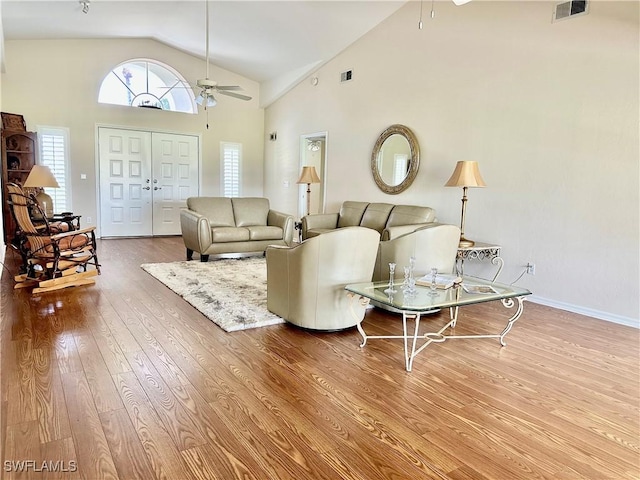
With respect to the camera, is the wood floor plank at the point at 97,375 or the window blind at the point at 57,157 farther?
Result: the window blind at the point at 57,157

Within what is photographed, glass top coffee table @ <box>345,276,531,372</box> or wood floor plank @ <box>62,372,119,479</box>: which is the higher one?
glass top coffee table @ <box>345,276,531,372</box>

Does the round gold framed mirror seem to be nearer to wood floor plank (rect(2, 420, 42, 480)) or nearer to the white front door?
the white front door

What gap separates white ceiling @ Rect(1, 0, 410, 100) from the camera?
569cm

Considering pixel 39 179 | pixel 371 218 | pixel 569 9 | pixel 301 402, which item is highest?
pixel 569 9

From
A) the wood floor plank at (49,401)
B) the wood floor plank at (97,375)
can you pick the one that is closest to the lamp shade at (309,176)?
the wood floor plank at (97,375)

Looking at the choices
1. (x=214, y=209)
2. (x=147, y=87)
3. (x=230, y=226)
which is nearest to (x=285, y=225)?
(x=230, y=226)

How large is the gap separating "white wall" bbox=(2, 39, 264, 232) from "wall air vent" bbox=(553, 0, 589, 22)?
6499 mm

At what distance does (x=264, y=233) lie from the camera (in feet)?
20.1

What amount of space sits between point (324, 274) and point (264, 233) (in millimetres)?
3153

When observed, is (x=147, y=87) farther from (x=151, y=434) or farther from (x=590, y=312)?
(x=590, y=312)

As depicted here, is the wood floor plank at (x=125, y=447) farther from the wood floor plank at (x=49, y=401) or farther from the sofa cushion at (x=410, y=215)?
the sofa cushion at (x=410, y=215)

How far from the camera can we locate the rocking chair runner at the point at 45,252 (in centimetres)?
416

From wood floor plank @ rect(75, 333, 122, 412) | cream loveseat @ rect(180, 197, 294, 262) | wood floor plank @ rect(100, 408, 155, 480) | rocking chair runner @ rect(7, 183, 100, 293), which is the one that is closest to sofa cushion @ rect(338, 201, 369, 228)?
cream loveseat @ rect(180, 197, 294, 262)

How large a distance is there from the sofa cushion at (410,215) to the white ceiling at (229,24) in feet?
8.99
